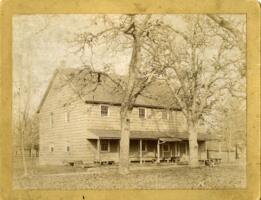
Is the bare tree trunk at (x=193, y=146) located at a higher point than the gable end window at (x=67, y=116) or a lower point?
Answer: lower

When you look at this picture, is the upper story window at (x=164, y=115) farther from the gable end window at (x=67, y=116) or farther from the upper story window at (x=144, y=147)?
the gable end window at (x=67, y=116)

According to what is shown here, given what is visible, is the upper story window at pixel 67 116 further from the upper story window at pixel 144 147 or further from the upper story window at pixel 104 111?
the upper story window at pixel 144 147

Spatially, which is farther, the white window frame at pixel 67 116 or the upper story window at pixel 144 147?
the white window frame at pixel 67 116

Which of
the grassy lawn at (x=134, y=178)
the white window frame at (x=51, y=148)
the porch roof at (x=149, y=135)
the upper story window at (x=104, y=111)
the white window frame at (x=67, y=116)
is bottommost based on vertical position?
the grassy lawn at (x=134, y=178)

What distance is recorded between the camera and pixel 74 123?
3.33m

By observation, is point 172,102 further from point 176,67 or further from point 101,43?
point 101,43

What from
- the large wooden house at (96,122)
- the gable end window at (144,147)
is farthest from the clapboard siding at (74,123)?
the gable end window at (144,147)

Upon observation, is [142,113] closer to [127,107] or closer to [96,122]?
[127,107]

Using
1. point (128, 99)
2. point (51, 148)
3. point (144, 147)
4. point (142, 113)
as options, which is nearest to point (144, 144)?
point (144, 147)

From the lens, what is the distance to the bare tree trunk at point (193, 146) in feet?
10.8

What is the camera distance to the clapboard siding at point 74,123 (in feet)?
10.9

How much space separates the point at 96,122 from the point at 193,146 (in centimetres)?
58

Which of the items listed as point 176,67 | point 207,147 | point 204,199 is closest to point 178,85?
point 176,67

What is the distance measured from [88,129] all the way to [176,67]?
2.08 feet
